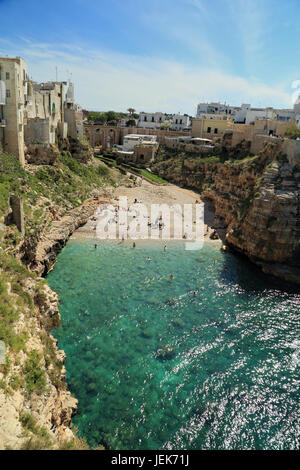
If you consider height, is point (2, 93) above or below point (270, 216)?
above

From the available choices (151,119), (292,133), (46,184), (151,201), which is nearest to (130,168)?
(151,201)

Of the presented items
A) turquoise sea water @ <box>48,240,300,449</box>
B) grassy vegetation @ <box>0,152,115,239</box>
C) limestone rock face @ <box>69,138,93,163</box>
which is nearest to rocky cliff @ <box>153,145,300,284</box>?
turquoise sea water @ <box>48,240,300,449</box>

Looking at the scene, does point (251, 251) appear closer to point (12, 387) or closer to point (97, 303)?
point (97, 303)

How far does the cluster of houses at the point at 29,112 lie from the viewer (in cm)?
2822

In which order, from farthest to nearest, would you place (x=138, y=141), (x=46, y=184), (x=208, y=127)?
1. (x=138, y=141)
2. (x=208, y=127)
3. (x=46, y=184)

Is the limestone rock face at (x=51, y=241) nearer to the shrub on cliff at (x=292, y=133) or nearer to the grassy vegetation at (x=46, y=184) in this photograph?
the grassy vegetation at (x=46, y=184)

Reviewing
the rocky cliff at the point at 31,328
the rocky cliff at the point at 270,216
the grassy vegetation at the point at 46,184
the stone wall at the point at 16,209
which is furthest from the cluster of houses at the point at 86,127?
the stone wall at the point at 16,209

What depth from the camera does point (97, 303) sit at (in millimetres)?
21016

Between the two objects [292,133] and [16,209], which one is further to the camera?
[292,133]

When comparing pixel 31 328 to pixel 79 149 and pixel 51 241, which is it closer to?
pixel 51 241

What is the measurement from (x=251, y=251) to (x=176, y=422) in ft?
62.2

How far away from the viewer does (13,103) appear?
28672 mm

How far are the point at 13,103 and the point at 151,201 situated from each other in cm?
2240
